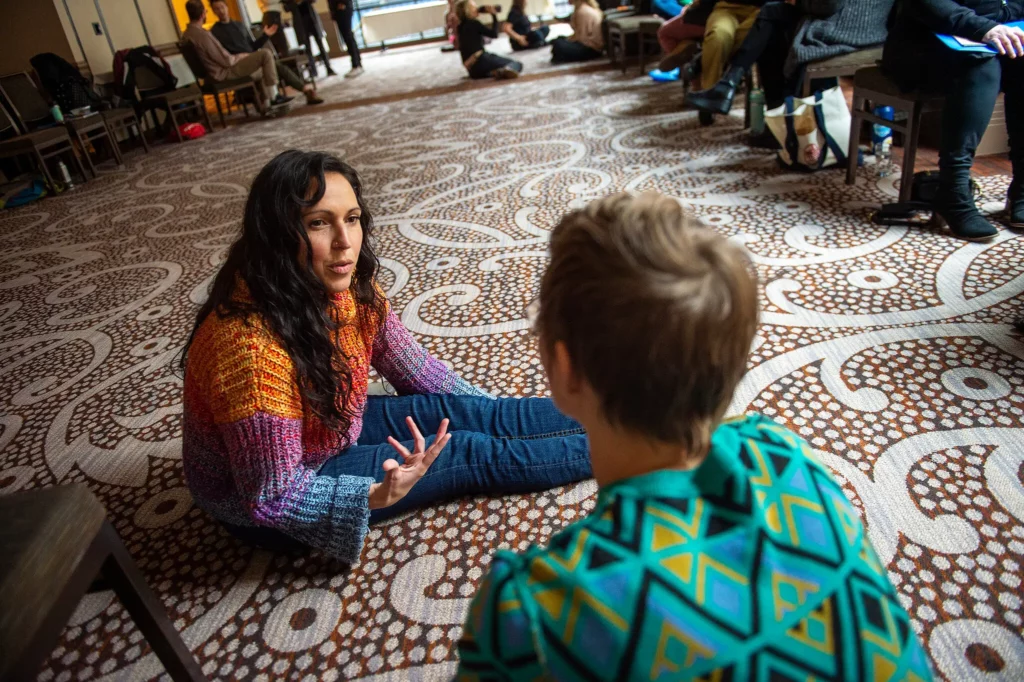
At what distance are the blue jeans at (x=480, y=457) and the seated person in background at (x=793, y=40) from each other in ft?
7.22

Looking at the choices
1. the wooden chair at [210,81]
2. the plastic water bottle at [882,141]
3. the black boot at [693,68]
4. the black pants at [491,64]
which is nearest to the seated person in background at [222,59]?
the wooden chair at [210,81]

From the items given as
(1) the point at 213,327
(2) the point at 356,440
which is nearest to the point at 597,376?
(1) the point at 213,327

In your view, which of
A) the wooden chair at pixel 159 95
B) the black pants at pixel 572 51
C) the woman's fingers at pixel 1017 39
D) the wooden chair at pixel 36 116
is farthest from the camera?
the black pants at pixel 572 51

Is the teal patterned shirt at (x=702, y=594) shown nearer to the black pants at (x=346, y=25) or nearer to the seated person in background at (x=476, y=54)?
the seated person in background at (x=476, y=54)

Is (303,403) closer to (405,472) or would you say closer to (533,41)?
(405,472)

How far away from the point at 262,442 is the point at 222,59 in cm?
622

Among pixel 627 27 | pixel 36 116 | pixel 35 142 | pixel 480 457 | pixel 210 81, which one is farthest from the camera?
pixel 210 81

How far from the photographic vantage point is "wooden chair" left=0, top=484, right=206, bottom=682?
0.53m

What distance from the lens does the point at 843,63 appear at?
8.36 feet

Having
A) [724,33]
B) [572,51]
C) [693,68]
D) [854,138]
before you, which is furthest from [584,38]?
[854,138]

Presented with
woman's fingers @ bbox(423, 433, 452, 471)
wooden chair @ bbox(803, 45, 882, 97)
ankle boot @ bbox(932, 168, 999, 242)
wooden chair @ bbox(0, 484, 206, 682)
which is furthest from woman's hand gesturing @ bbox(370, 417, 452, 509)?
wooden chair @ bbox(803, 45, 882, 97)

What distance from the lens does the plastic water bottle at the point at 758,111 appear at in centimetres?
305

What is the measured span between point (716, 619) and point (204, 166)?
482cm

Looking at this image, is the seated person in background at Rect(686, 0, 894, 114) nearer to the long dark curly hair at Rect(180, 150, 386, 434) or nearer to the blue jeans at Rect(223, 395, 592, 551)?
the blue jeans at Rect(223, 395, 592, 551)
